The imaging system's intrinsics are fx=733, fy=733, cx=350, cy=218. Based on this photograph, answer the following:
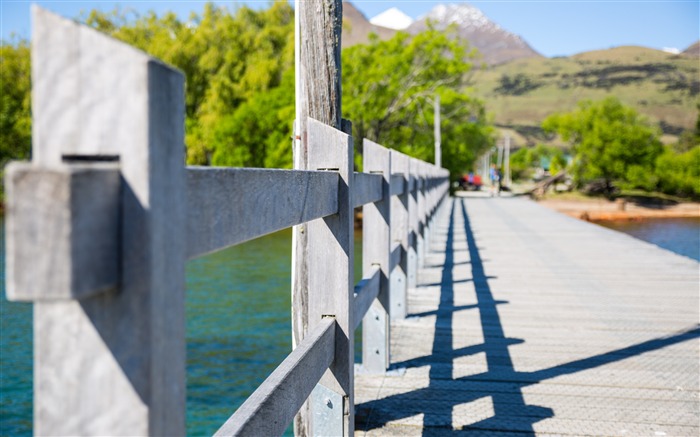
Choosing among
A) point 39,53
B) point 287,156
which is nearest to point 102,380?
point 39,53

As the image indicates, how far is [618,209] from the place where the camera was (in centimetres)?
4972

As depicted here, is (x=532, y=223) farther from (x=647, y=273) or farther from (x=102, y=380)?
(x=102, y=380)

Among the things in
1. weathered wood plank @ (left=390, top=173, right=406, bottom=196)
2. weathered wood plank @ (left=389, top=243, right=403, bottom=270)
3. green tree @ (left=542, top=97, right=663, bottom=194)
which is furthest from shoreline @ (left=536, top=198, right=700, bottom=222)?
weathered wood plank @ (left=389, top=243, right=403, bottom=270)

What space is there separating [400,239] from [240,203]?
13.2 ft

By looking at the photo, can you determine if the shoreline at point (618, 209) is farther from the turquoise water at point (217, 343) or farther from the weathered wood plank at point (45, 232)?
the weathered wood plank at point (45, 232)

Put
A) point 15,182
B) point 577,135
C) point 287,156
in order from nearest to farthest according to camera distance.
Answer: point 15,182 → point 287,156 → point 577,135

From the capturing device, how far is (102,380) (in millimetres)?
983

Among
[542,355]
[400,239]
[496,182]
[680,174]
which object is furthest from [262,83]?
[680,174]

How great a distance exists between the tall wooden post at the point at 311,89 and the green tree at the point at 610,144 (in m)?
54.0

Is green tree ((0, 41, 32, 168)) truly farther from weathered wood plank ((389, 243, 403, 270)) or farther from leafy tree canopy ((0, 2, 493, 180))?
weathered wood plank ((389, 243, 403, 270))

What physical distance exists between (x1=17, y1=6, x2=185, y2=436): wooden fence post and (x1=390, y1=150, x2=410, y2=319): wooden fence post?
436 cm

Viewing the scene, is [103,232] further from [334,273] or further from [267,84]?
[267,84]

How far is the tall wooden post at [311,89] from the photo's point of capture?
339cm

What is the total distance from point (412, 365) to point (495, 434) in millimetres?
1139
